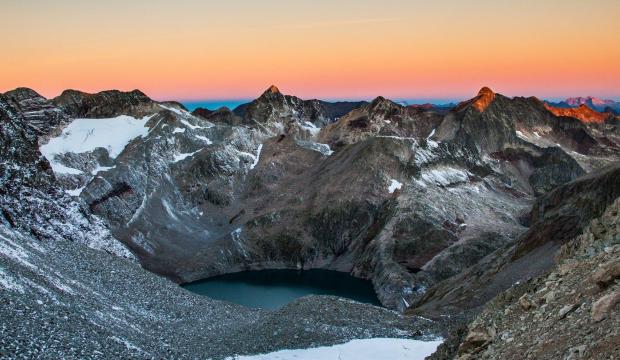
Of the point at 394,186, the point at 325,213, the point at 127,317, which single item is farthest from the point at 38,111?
the point at 127,317

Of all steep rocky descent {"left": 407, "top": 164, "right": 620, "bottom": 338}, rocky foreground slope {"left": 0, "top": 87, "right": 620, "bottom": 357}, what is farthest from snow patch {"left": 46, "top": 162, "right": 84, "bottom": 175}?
steep rocky descent {"left": 407, "top": 164, "right": 620, "bottom": 338}

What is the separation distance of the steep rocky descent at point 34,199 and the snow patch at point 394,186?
3232 inches

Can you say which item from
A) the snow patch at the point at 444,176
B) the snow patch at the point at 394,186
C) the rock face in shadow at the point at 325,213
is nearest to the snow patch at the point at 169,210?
the rock face in shadow at the point at 325,213

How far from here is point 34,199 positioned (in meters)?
98.8

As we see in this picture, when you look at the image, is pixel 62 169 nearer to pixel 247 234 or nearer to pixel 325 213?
pixel 247 234

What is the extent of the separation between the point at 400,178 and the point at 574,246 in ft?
493

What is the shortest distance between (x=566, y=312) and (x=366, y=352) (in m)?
29.5

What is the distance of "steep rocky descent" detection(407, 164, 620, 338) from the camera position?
272 ft

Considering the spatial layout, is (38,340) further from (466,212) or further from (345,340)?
(466,212)

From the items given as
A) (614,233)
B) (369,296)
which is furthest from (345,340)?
(369,296)

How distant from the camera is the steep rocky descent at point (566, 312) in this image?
2025 centimetres

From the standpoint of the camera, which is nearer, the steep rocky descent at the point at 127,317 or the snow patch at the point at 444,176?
the steep rocky descent at the point at 127,317

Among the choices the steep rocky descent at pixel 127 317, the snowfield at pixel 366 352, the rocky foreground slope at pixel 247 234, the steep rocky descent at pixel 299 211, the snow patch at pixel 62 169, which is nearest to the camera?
the steep rocky descent at pixel 127 317

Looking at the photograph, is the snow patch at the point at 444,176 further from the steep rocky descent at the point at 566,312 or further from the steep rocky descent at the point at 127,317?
the steep rocky descent at the point at 566,312
